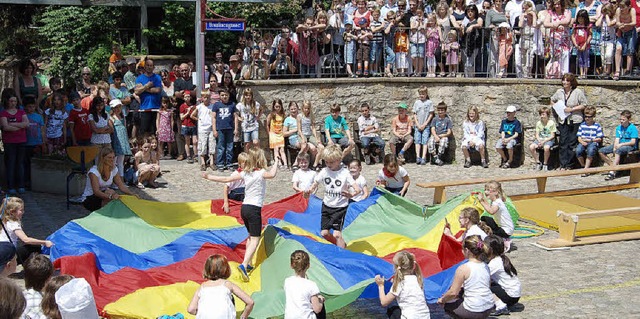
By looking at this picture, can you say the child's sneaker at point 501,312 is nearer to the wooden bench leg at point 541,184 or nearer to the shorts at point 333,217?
the shorts at point 333,217

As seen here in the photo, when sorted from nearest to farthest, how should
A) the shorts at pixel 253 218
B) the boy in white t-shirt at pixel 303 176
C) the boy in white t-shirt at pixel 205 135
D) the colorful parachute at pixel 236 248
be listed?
the colorful parachute at pixel 236 248 < the shorts at pixel 253 218 < the boy in white t-shirt at pixel 303 176 < the boy in white t-shirt at pixel 205 135

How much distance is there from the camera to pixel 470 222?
35.4ft

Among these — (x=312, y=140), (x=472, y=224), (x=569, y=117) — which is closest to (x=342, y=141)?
(x=312, y=140)

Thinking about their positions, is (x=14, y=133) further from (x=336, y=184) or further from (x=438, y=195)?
(x=438, y=195)

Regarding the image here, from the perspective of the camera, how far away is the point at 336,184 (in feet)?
38.0

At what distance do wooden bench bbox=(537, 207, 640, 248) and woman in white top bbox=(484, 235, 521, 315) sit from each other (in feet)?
9.30

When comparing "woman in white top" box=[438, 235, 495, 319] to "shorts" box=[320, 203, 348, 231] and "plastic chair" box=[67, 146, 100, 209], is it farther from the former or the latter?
"plastic chair" box=[67, 146, 100, 209]

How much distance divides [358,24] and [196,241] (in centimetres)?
928

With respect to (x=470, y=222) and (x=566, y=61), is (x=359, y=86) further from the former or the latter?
(x=470, y=222)

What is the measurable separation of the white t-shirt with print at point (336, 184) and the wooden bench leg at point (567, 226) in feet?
9.71

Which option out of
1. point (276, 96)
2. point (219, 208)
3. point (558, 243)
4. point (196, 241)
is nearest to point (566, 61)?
point (276, 96)

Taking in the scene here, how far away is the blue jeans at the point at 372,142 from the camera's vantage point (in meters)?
19.5

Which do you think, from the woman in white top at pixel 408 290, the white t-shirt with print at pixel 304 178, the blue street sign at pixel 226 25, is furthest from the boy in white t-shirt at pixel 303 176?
the blue street sign at pixel 226 25

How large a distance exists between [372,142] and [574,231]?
7.28m
